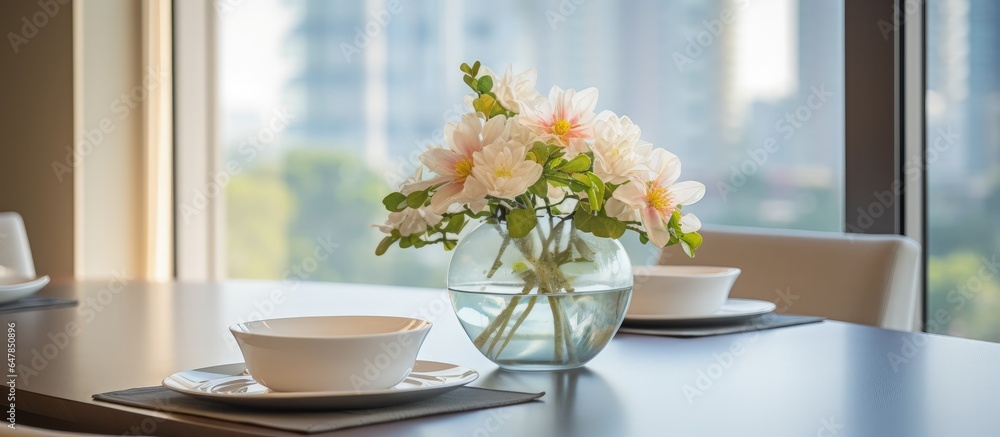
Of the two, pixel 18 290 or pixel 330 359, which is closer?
pixel 330 359

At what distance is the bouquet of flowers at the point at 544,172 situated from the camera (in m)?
1.03

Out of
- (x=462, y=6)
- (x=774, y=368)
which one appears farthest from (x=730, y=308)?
(x=462, y=6)

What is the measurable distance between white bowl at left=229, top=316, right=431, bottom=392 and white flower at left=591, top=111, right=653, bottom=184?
0.83ft

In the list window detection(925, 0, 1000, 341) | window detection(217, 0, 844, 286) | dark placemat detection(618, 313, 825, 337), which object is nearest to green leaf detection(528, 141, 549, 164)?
dark placemat detection(618, 313, 825, 337)

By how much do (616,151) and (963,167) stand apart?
1804 mm

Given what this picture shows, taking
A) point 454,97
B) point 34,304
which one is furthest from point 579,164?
point 454,97

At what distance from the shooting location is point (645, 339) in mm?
1338

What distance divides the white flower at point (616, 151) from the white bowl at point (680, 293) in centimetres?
35

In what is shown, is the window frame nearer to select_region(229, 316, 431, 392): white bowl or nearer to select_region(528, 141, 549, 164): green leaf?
select_region(528, 141, 549, 164): green leaf

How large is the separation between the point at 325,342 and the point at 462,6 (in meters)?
3.02

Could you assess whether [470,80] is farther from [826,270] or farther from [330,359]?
[826,270]

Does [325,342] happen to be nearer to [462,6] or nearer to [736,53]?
[736,53]

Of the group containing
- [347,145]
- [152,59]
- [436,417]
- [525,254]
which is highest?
[152,59]

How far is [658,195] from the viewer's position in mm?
1068
